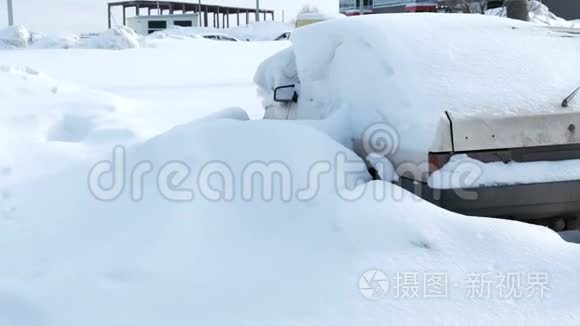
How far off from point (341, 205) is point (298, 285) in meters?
0.60

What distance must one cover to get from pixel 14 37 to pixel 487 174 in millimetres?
22410

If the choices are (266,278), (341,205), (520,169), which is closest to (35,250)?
(266,278)

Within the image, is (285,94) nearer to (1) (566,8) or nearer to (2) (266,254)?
(2) (266,254)

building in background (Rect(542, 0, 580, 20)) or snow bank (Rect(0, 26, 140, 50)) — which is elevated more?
building in background (Rect(542, 0, 580, 20))

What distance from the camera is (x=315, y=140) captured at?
3.46 metres

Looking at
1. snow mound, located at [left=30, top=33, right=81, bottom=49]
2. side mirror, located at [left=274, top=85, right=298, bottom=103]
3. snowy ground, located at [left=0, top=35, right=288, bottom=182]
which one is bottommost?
snowy ground, located at [left=0, top=35, right=288, bottom=182]

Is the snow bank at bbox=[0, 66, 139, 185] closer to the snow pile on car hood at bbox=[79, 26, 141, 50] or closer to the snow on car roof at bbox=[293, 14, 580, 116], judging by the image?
the snow on car roof at bbox=[293, 14, 580, 116]

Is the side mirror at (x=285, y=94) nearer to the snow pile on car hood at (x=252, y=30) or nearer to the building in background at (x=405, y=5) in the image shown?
the building in background at (x=405, y=5)

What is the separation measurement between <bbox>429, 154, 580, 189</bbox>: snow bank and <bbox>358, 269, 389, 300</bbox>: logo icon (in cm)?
76

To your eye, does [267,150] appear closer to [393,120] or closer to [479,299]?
[393,120]

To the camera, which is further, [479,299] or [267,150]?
[267,150]

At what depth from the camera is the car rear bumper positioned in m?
3.12

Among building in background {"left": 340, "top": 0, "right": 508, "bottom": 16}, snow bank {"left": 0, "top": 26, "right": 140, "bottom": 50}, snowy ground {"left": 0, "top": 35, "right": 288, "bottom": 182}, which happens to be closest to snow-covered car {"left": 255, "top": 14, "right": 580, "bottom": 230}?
snowy ground {"left": 0, "top": 35, "right": 288, "bottom": 182}

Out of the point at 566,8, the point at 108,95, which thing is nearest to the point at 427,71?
the point at 108,95
